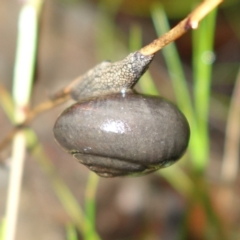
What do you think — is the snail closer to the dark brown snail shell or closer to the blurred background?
the dark brown snail shell

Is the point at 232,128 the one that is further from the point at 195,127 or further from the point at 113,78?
the point at 113,78

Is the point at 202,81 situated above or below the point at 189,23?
above

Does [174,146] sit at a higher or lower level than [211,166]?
lower

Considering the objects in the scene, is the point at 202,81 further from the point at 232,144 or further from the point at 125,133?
the point at 125,133

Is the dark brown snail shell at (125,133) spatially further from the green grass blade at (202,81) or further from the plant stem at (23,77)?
the green grass blade at (202,81)

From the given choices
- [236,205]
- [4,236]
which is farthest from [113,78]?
→ [236,205]

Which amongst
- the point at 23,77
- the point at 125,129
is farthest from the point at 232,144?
the point at 125,129

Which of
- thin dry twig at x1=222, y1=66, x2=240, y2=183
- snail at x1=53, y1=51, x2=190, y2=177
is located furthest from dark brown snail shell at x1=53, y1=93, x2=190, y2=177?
thin dry twig at x1=222, y1=66, x2=240, y2=183
